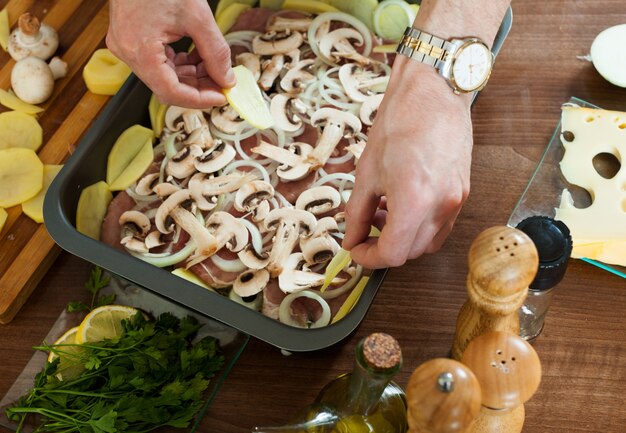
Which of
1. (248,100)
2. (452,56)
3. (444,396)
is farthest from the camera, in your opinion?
(248,100)

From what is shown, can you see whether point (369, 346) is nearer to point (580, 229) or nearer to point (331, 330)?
point (331, 330)

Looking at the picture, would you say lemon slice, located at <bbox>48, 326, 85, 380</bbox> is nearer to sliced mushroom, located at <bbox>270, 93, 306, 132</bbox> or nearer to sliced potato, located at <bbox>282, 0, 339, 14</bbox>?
sliced mushroom, located at <bbox>270, 93, 306, 132</bbox>

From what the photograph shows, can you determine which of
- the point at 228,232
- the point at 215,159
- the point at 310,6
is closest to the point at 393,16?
the point at 310,6

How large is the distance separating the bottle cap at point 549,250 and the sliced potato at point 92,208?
0.87 metres

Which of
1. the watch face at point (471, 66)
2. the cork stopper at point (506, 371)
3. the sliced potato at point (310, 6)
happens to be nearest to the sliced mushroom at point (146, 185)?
the sliced potato at point (310, 6)

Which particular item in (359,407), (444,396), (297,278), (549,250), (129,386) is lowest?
(129,386)

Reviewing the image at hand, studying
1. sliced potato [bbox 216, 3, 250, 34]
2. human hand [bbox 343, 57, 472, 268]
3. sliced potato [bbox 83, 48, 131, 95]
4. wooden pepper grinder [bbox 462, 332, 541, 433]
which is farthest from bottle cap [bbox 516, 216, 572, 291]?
sliced potato [bbox 83, 48, 131, 95]

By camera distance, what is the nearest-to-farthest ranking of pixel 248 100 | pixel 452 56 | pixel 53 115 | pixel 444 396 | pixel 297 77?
pixel 444 396 < pixel 452 56 < pixel 248 100 < pixel 297 77 < pixel 53 115

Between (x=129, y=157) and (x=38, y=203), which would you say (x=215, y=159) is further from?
(x=38, y=203)

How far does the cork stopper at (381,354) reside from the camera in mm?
865

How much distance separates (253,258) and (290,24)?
624 millimetres

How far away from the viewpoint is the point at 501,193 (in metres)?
1.55

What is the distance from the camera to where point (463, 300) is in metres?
1.45

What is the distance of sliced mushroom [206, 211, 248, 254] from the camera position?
146 centimetres
